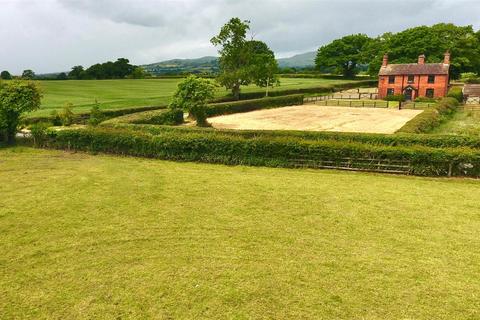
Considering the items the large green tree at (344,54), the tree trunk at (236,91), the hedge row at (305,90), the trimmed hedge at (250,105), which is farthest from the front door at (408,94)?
the large green tree at (344,54)

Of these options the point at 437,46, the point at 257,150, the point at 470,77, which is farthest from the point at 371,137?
the point at 470,77

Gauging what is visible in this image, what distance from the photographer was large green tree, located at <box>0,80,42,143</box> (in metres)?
26.3

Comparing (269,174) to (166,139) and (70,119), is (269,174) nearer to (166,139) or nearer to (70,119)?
(166,139)

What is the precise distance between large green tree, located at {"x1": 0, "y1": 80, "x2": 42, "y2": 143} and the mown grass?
30.7 m

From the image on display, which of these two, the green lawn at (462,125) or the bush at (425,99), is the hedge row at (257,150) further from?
the bush at (425,99)

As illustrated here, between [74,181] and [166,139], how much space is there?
662cm

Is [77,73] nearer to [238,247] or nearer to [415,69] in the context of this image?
[415,69]

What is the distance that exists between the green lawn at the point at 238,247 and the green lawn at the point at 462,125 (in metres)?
13.8

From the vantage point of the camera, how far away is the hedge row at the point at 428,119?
88.3 ft

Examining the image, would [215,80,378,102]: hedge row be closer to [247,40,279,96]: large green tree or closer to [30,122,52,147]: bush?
[247,40,279,96]: large green tree

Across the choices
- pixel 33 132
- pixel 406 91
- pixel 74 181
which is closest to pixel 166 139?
pixel 74 181

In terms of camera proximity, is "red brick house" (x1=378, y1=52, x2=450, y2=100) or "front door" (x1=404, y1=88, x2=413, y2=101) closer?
"red brick house" (x1=378, y1=52, x2=450, y2=100)

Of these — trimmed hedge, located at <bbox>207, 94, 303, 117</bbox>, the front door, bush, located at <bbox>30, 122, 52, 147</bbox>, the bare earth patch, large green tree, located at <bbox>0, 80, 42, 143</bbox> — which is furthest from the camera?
the front door

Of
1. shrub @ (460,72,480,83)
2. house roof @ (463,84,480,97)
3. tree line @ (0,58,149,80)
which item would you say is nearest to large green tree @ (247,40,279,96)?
house roof @ (463,84,480,97)
